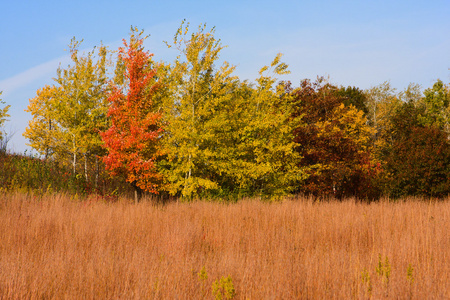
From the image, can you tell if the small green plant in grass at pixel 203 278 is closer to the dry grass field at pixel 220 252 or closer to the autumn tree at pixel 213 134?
the dry grass field at pixel 220 252

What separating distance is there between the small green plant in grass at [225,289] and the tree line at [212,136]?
35.8 feet

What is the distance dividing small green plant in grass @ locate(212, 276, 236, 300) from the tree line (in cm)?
1091

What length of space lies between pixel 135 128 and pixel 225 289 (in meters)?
11.8

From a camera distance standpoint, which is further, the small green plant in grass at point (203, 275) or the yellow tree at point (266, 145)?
the yellow tree at point (266, 145)

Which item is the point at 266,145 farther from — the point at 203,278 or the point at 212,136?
the point at 203,278

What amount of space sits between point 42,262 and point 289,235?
5.33m

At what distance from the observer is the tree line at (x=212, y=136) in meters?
16.3

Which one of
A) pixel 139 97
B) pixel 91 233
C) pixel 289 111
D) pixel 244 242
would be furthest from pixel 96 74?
pixel 244 242

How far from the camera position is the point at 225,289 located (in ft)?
16.2

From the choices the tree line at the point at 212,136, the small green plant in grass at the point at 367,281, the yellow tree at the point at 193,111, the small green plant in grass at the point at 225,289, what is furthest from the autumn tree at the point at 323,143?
the small green plant in grass at the point at 225,289

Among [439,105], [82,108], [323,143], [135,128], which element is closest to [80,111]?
[82,108]

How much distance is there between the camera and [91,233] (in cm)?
855

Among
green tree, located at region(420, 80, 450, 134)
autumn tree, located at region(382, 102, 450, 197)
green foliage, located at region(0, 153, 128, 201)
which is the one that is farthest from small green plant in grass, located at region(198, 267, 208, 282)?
green tree, located at region(420, 80, 450, 134)

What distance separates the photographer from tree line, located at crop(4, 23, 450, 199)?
16.3 metres
